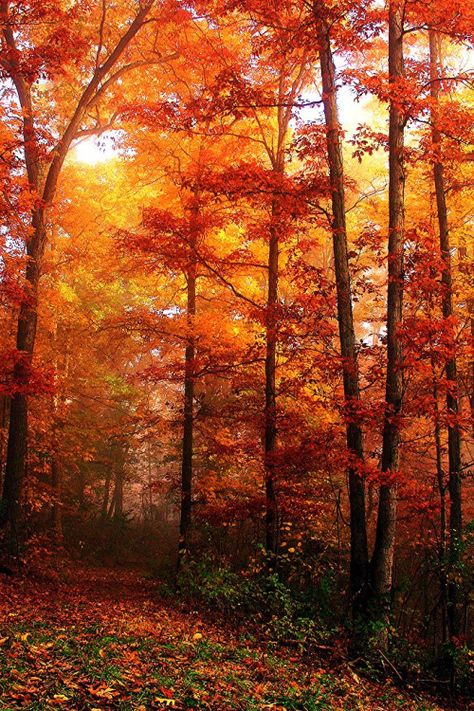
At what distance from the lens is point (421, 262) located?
851 cm

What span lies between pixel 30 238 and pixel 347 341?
7.54 m

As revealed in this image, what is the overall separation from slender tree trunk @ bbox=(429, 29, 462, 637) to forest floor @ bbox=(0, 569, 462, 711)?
2.61 meters

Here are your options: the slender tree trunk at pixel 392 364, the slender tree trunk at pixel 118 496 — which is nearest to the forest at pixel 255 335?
the slender tree trunk at pixel 392 364

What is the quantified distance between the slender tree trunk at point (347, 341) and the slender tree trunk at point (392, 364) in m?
0.26

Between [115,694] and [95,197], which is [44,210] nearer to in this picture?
[95,197]

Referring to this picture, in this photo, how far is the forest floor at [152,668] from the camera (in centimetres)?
405

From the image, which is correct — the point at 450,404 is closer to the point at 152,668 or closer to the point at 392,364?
the point at 392,364

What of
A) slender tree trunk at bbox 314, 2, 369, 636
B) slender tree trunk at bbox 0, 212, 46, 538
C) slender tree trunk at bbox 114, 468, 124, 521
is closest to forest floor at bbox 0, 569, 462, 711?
slender tree trunk at bbox 314, 2, 369, 636

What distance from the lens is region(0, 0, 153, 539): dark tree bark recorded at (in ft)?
36.9

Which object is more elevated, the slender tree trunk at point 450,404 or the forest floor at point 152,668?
the slender tree trunk at point 450,404

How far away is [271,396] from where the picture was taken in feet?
37.9

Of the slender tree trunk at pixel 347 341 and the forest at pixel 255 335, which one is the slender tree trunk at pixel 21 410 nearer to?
the forest at pixel 255 335

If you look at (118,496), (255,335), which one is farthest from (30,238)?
(118,496)

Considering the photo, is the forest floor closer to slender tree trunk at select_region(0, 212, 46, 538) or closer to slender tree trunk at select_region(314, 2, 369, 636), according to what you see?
slender tree trunk at select_region(314, 2, 369, 636)
